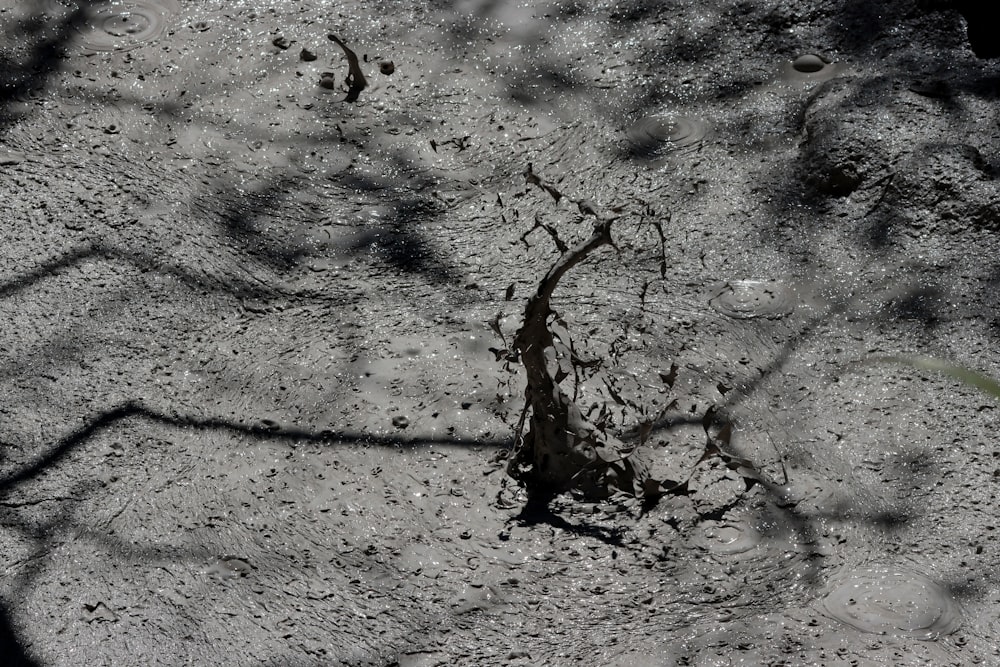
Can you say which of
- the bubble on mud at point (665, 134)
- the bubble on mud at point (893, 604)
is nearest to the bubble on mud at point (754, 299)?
the bubble on mud at point (665, 134)

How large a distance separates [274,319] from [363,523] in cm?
86

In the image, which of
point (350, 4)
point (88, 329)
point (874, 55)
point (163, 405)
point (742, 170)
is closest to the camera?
point (163, 405)

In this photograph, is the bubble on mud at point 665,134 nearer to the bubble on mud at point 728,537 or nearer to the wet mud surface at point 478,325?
the wet mud surface at point 478,325

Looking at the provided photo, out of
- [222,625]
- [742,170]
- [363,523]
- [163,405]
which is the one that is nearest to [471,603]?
[363,523]

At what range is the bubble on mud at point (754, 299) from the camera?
127 inches

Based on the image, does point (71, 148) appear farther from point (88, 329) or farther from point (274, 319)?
point (274, 319)

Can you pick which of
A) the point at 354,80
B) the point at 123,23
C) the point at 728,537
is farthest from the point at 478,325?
the point at 123,23

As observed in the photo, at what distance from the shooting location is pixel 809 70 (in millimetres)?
3943

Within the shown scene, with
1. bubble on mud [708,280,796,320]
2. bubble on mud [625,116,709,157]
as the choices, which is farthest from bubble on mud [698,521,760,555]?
bubble on mud [625,116,709,157]

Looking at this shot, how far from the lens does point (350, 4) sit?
445cm

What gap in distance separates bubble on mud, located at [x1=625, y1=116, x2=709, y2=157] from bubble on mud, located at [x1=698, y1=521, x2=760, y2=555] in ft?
4.89

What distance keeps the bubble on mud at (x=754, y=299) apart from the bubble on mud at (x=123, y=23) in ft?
8.20

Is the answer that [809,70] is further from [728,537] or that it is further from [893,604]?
[893,604]

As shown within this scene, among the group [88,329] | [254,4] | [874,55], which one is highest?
[874,55]
